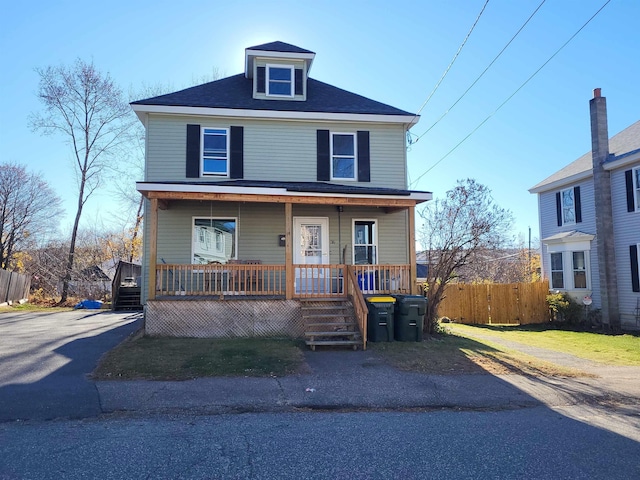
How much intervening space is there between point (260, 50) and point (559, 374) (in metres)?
12.5

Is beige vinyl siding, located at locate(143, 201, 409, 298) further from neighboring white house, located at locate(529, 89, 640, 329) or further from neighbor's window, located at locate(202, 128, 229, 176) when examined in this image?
neighboring white house, located at locate(529, 89, 640, 329)

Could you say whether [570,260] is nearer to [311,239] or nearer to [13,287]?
[311,239]

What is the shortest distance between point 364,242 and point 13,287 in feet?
56.5

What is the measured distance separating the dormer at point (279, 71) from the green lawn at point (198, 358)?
838 centimetres

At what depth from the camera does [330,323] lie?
10.0 m

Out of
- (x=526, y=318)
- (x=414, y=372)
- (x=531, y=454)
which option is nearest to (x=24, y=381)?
(x=414, y=372)

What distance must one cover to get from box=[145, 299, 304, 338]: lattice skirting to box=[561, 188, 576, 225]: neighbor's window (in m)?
14.3

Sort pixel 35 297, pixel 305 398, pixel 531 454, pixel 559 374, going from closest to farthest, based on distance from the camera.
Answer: pixel 531 454
pixel 305 398
pixel 559 374
pixel 35 297

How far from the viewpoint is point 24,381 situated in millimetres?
6754

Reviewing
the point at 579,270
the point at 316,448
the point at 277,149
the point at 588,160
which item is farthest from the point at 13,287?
the point at 588,160

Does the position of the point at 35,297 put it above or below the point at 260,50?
below

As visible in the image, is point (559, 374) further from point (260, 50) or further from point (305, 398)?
point (260, 50)

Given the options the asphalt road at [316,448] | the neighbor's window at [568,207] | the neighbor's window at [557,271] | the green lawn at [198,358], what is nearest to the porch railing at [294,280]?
the green lawn at [198,358]

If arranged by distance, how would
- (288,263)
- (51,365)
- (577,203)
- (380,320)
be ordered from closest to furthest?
(51,365) → (380,320) → (288,263) → (577,203)
